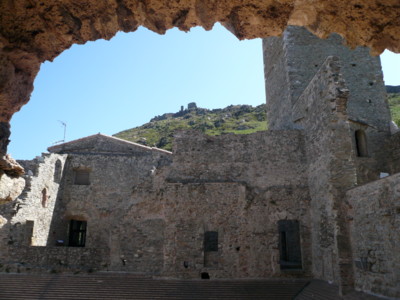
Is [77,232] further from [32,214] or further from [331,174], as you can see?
[331,174]

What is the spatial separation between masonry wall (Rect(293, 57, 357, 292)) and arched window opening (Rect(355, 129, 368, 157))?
172 inches

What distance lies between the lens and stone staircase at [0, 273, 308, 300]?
11508 millimetres

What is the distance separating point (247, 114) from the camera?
62.3 meters

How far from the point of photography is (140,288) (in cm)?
1206

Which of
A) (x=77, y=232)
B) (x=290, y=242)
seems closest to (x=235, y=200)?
(x=290, y=242)

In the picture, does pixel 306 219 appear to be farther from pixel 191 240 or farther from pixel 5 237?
pixel 5 237

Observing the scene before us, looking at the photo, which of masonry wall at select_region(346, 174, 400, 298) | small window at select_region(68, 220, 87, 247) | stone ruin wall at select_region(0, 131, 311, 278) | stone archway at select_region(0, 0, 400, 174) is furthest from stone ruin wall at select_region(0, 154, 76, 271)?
stone archway at select_region(0, 0, 400, 174)

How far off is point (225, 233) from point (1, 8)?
11.6 meters

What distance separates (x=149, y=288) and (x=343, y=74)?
13763 mm

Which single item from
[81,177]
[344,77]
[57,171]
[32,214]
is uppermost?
[344,77]

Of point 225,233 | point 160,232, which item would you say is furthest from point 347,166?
point 160,232

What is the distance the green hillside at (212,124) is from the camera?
168 ft

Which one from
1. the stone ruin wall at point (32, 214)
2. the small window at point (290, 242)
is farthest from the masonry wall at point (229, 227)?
the stone ruin wall at point (32, 214)

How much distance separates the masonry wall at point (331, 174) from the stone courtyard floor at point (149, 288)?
888 millimetres
